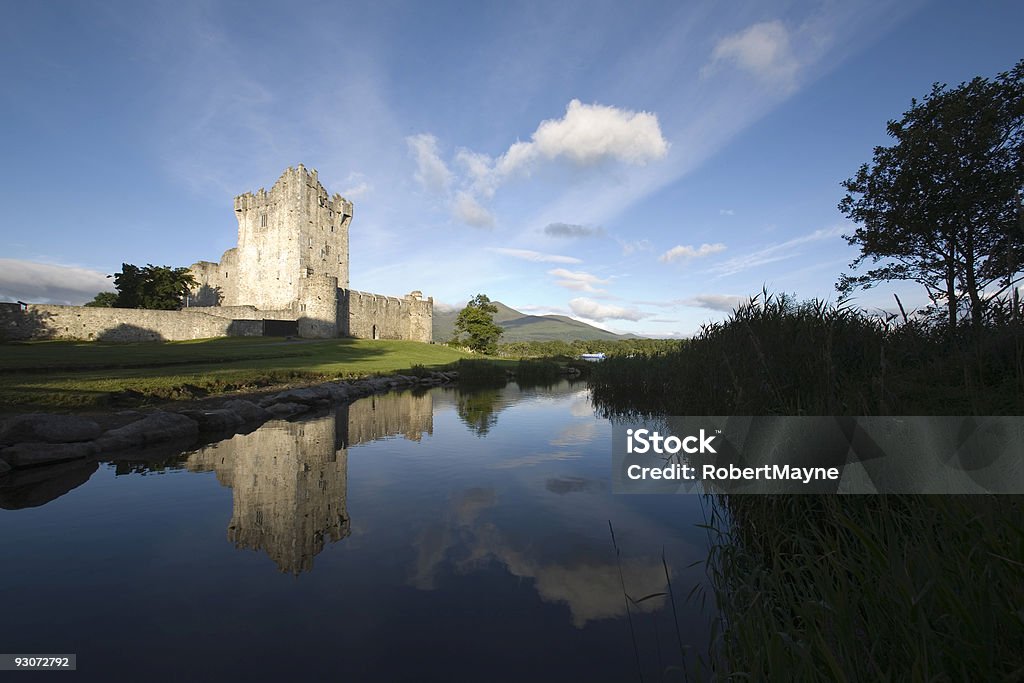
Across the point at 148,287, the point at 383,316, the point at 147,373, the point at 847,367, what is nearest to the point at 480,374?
the point at 147,373

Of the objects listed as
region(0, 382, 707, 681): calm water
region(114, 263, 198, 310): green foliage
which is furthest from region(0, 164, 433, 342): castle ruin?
region(0, 382, 707, 681): calm water

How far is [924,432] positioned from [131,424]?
36.6ft

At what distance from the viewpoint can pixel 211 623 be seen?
332 cm

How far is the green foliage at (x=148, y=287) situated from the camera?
4159 cm

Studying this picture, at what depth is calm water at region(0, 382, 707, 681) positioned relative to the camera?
303 cm

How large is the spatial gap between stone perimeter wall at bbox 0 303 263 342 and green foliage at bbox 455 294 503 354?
19.8m

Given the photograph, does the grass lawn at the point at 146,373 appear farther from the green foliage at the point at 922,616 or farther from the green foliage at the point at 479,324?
the green foliage at the point at 479,324

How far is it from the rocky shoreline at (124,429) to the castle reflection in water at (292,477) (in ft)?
2.24

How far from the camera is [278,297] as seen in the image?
47.6 m

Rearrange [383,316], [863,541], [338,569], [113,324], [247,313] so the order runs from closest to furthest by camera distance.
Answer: [863,541]
[338,569]
[113,324]
[247,313]
[383,316]

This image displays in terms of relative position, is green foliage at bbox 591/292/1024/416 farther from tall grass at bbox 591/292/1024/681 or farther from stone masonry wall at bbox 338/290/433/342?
stone masonry wall at bbox 338/290/433/342

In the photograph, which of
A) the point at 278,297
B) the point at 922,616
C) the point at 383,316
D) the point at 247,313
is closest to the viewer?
the point at 922,616

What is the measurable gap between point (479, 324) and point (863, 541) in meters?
47.5

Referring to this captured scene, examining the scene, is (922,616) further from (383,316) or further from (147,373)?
(383,316)
